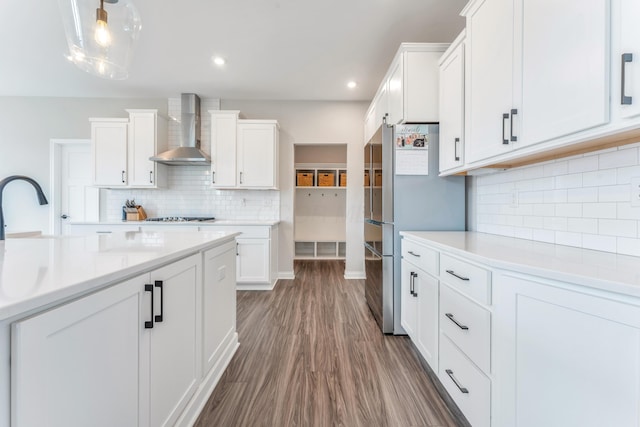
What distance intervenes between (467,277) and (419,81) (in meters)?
1.67

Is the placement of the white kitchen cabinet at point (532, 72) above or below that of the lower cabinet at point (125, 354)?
above

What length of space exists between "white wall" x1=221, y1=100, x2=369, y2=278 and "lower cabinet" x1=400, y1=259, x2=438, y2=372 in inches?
81.1

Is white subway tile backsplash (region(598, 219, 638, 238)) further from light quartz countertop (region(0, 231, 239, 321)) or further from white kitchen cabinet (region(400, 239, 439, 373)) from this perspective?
light quartz countertop (region(0, 231, 239, 321))

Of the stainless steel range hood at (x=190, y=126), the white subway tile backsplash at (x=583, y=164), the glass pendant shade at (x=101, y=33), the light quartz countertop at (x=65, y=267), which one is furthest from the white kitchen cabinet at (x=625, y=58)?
the stainless steel range hood at (x=190, y=126)

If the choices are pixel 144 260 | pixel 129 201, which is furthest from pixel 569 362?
pixel 129 201

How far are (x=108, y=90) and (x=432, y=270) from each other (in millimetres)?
4925

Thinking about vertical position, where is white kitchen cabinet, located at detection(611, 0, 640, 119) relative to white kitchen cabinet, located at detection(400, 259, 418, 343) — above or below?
above

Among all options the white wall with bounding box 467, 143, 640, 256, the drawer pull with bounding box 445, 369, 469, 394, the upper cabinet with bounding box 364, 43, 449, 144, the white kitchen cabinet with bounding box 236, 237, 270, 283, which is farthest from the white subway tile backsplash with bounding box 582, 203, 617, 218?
the white kitchen cabinet with bounding box 236, 237, 270, 283

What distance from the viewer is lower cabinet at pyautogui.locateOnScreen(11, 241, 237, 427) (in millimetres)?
589

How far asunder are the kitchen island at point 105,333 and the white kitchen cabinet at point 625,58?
5.58 ft

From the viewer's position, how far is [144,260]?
0.95m

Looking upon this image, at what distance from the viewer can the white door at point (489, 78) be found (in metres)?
1.40

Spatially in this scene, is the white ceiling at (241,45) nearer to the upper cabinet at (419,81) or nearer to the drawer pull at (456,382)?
the upper cabinet at (419,81)

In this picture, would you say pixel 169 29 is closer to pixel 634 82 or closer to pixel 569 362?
pixel 634 82
